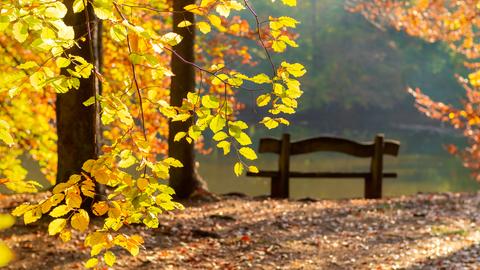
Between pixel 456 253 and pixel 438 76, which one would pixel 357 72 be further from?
pixel 456 253

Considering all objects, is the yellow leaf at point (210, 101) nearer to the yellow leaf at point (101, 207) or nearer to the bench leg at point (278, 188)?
the yellow leaf at point (101, 207)

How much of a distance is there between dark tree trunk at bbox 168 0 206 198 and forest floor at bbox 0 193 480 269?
0.57 meters

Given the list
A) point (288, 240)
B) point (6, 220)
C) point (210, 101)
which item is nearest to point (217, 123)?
point (210, 101)

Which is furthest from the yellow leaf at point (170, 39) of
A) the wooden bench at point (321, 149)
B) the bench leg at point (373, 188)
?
the bench leg at point (373, 188)

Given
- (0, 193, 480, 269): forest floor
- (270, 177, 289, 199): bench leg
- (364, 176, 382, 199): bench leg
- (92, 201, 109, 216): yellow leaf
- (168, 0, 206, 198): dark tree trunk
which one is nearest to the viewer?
(92, 201, 109, 216): yellow leaf

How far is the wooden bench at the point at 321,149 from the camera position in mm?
13102

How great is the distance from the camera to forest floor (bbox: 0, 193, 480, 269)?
7.74m

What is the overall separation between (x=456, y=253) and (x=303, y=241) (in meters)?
1.96

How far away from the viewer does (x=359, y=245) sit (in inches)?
→ 351

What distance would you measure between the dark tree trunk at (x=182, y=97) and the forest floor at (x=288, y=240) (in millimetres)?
566


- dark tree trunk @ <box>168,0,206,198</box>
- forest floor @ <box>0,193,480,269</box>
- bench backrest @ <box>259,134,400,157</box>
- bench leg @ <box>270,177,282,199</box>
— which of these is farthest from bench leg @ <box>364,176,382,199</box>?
dark tree trunk @ <box>168,0,206,198</box>

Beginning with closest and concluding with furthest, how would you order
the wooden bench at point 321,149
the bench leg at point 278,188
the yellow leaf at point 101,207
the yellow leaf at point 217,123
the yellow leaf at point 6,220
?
the yellow leaf at point 6,220
the yellow leaf at point 101,207
the yellow leaf at point 217,123
the wooden bench at point 321,149
the bench leg at point 278,188

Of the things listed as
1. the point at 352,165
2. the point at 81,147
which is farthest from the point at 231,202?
the point at 352,165

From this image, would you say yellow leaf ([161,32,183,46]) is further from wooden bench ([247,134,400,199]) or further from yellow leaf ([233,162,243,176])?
wooden bench ([247,134,400,199])
